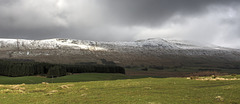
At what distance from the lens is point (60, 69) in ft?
434

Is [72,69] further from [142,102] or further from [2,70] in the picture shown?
[142,102]

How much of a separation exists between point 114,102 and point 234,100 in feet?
43.6

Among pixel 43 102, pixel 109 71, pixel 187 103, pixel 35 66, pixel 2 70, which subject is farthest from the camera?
pixel 109 71

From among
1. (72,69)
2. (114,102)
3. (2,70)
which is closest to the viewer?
(114,102)

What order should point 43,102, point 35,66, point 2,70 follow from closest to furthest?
1. point 43,102
2. point 2,70
3. point 35,66

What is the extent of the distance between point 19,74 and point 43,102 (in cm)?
12033

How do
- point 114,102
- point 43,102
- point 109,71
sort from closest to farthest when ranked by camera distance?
point 114,102 < point 43,102 < point 109,71

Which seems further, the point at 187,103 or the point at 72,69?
the point at 72,69

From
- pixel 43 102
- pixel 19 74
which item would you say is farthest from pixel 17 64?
pixel 43 102

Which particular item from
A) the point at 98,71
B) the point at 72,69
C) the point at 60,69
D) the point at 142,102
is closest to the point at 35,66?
the point at 60,69

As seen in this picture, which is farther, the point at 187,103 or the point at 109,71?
the point at 109,71

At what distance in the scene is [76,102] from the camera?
75.9ft

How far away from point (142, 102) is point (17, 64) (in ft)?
432

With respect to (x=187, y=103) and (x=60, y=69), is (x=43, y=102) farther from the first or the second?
(x=60, y=69)
